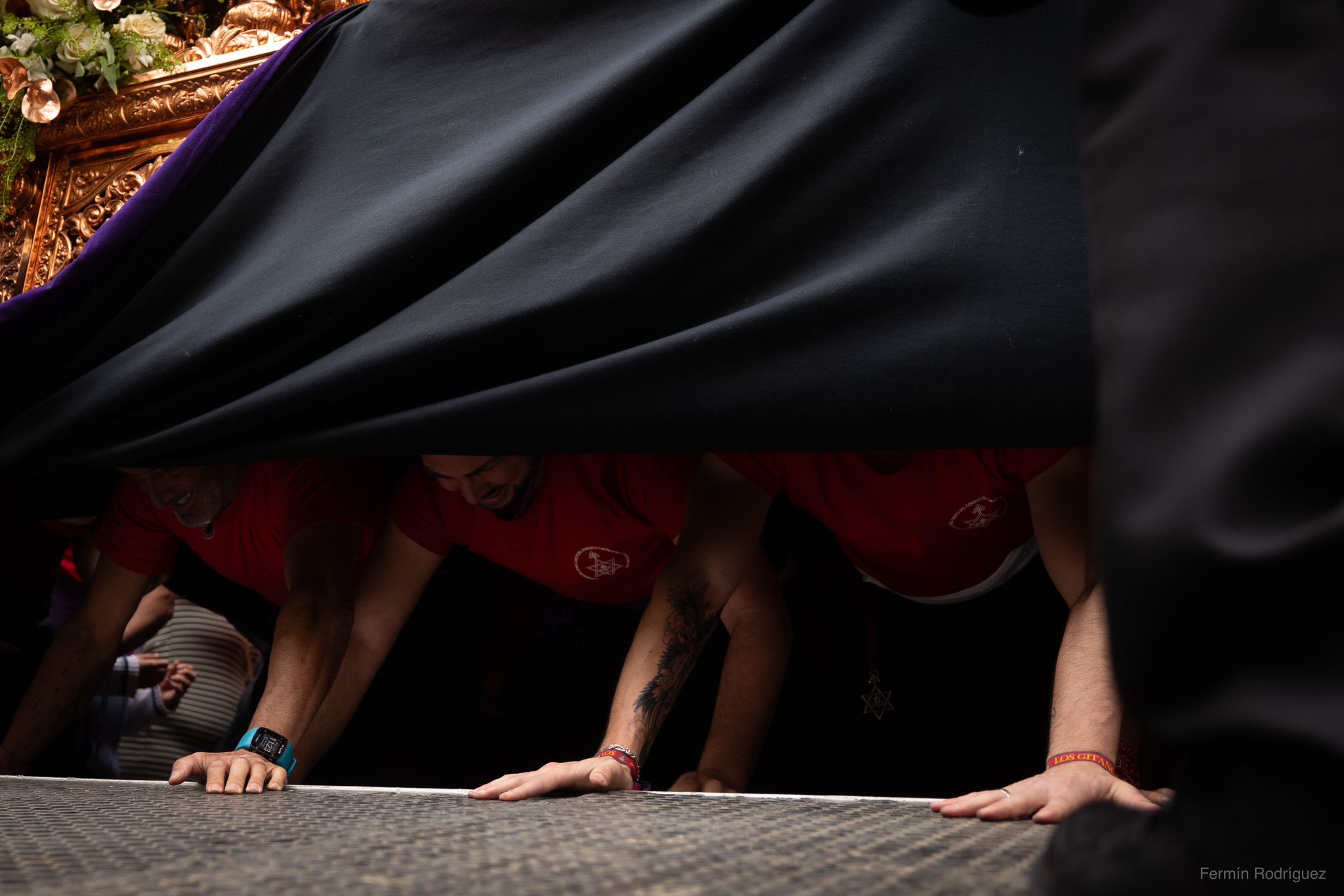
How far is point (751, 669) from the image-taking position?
5.03 ft

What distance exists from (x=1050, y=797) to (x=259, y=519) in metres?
1.38

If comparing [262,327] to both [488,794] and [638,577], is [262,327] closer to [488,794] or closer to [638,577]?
[488,794]

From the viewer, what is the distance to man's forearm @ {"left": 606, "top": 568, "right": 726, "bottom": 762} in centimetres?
122

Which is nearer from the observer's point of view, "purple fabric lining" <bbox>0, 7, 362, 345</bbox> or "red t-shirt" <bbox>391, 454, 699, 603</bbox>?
"purple fabric lining" <bbox>0, 7, 362, 345</bbox>

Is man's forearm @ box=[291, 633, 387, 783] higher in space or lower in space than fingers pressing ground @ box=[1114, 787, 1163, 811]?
higher

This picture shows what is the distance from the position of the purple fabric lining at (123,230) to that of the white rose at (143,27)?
622 millimetres

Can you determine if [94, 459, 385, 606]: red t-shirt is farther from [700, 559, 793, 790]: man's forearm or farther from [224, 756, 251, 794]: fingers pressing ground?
[700, 559, 793, 790]: man's forearm

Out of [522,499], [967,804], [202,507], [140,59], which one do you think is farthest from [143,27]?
[967,804]

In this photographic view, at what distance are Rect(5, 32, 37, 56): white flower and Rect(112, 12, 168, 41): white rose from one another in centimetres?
13

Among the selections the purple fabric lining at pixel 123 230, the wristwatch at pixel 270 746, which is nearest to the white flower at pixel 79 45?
the purple fabric lining at pixel 123 230

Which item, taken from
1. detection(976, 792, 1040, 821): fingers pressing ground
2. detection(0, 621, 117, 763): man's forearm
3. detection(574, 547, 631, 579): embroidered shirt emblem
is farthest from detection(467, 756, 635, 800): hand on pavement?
detection(0, 621, 117, 763): man's forearm

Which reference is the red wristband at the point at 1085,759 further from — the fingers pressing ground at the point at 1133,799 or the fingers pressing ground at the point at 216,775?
the fingers pressing ground at the point at 216,775

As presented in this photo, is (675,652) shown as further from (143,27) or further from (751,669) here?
(143,27)

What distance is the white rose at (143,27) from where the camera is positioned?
172 centimetres
